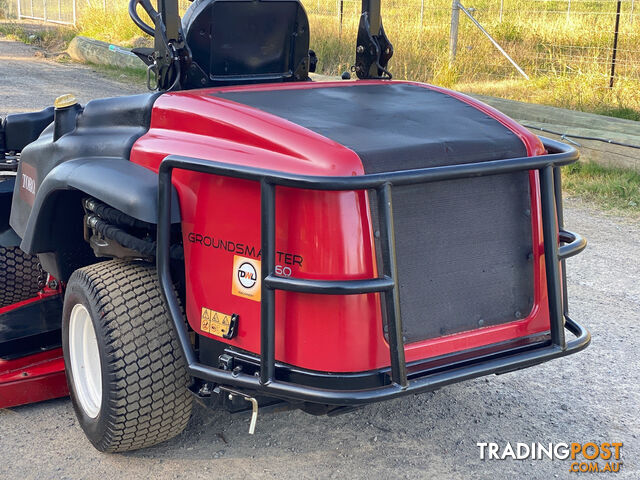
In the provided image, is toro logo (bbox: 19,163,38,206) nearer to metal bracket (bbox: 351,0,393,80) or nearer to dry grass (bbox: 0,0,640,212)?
metal bracket (bbox: 351,0,393,80)

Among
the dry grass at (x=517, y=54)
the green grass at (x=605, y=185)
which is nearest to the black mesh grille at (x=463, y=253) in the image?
the green grass at (x=605, y=185)

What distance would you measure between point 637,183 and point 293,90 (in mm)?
4554

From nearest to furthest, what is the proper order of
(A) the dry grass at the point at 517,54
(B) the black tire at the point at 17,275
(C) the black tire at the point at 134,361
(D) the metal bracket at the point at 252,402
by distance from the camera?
1. (D) the metal bracket at the point at 252,402
2. (C) the black tire at the point at 134,361
3. (B) the black tire at the point at 17,275
4. (A) the dry grass at the point at 517,54

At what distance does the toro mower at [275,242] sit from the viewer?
2.57m

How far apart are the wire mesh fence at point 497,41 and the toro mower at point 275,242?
7910mm

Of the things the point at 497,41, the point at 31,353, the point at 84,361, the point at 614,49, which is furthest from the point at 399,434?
the point at 497,41

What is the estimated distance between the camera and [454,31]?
11.1 meters

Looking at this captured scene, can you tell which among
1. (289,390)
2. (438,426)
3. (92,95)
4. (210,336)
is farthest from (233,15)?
(92,95)

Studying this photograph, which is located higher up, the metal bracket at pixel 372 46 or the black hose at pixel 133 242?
the metal bracket at pixel 372 46

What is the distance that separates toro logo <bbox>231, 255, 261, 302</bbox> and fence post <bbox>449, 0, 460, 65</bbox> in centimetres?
898

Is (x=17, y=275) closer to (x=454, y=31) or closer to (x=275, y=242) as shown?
(x=275, y=242)

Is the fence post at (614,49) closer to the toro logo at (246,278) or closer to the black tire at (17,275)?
the black tire at (17,275)

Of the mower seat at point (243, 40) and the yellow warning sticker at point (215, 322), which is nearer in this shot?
the yellow warning sticker at point (215, 322)

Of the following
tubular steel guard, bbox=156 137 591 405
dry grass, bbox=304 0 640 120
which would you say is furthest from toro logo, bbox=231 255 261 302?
dry grass, bbox=304 0 640 120
